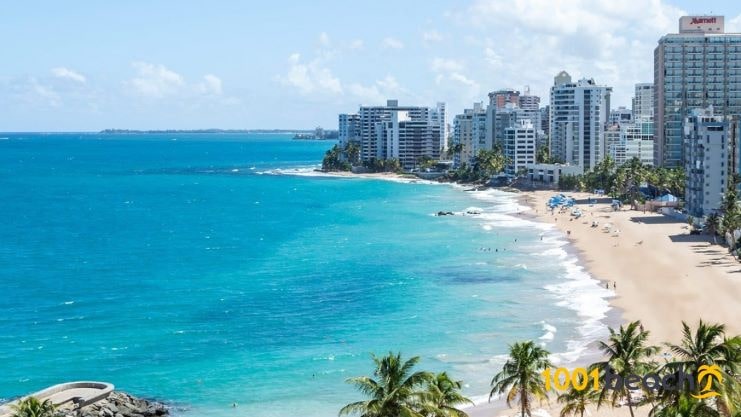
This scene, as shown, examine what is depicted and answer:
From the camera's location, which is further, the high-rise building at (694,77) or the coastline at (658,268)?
the high-rise building at (694,77)

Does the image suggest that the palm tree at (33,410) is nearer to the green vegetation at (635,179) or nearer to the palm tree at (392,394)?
the palm tree at (392,394)

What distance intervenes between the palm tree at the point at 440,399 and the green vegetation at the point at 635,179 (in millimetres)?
114684

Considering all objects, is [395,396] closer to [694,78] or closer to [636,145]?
[694,78]

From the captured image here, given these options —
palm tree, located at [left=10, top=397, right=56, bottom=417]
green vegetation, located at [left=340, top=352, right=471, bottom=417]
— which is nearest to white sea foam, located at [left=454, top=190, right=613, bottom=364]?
green vegetation, located at [left=340, top=352, right=471, bottom=417]

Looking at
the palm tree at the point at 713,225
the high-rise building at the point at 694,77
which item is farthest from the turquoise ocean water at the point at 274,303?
the high-rise building at the point at 694,77

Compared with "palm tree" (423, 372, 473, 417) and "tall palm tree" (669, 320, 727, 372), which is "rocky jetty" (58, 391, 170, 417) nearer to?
"palm tree" (423, 372, 473, 417)

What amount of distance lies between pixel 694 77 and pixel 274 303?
112m

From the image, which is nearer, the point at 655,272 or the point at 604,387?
the point at 604,387

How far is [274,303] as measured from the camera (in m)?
81.2

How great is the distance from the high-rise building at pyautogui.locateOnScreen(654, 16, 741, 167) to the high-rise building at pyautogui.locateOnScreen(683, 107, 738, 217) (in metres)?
45.3

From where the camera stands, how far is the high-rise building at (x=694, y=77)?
164 meters

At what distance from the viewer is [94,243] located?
122 metres

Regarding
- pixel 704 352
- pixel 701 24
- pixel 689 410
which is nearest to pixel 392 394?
pixel 689 410

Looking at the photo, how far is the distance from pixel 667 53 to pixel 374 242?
76575 millimetres
